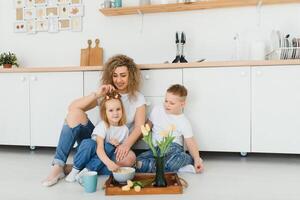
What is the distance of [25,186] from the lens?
68.6 inches

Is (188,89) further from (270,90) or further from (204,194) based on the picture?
(204,194)

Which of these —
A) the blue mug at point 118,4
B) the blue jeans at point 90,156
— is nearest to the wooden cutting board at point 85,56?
the blue mug at point 118,4

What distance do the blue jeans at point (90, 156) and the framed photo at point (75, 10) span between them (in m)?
1.52

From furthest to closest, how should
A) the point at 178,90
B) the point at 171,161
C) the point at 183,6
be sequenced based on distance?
the point at 183,6 → the point at 178,90 → the point at 171,161

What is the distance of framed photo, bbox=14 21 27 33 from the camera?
310 centimetres

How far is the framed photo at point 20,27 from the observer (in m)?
3.10

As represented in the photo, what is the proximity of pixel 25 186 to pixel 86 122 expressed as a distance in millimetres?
487

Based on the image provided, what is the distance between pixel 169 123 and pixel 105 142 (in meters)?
0.46

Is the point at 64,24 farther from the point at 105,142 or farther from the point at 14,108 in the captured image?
the point at 105,142

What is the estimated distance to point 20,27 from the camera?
10.2 ft

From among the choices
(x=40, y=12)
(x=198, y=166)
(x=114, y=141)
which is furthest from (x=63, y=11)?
(x=198, y=166)

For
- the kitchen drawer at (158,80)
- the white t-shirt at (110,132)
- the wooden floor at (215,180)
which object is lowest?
the wooden floor at (215,180)

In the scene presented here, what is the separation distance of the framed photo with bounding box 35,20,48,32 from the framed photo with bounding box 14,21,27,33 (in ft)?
0.39

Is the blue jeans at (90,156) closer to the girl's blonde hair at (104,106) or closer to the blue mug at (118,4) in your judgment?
the girl's blonde hair at (104,106)
